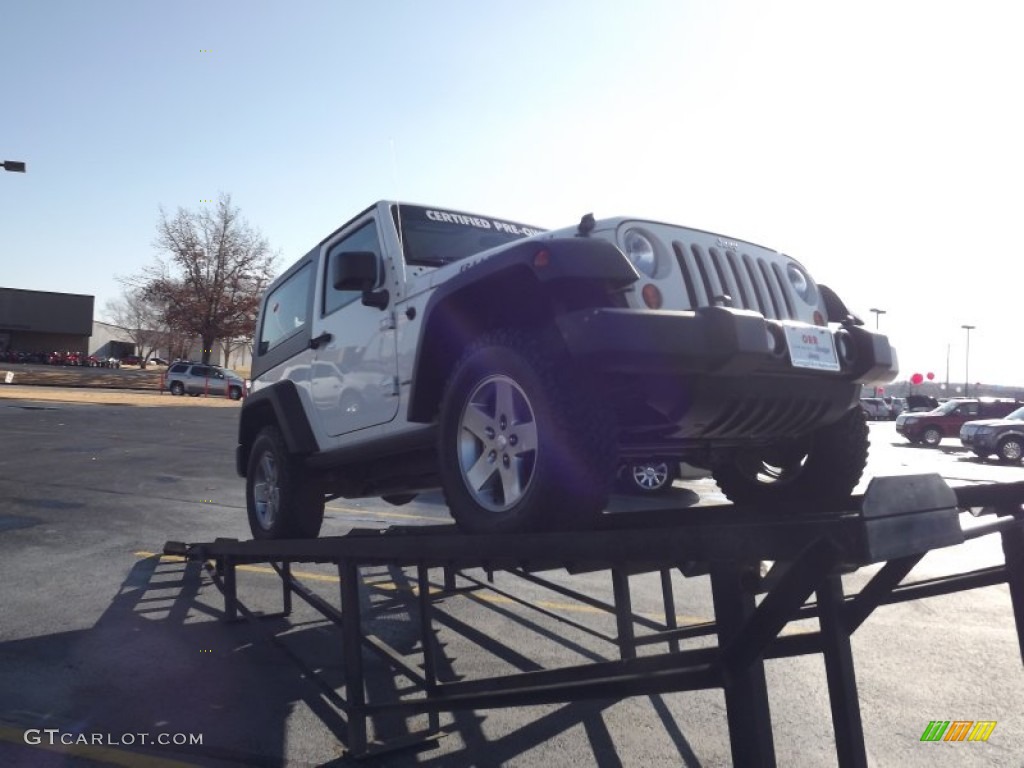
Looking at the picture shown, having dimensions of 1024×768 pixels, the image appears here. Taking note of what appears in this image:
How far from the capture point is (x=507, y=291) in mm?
2834

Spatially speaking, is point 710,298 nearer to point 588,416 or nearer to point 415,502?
point 588,416

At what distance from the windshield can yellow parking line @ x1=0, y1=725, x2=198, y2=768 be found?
2423 millimetres

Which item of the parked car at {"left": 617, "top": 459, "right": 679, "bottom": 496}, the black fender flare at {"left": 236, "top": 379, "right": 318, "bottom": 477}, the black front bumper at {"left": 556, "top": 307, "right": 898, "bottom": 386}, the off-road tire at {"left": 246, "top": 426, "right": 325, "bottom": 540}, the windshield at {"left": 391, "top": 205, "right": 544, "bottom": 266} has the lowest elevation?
the parked car at {"left": 617, "top": 459, "right": 679, "bottom": 496}

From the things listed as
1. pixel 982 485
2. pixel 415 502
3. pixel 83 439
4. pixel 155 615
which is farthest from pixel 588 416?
pixel 83 439

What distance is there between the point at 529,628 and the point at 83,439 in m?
13.9

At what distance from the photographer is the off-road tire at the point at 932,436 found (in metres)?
24.8

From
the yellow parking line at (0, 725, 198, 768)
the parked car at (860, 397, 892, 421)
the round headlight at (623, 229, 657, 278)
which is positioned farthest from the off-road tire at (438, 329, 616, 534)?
the parked car at (860, 397, 892, 421)

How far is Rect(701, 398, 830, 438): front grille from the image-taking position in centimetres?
260

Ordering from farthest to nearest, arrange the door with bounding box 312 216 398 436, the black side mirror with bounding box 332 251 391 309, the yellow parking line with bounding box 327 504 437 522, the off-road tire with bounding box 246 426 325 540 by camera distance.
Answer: the yellow parking line with bounding box 327 504 437 522 < the off-road tire with bounding box 246 426 325 540 < the door with bounding box 312 216 398 436 < the black side mirror with bounding box 332 251 391 309

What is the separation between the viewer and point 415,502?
10320 millimetres

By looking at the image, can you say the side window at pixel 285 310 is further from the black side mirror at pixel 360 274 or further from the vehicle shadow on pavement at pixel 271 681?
the vehicle shadow on pavement at pixel 271 681

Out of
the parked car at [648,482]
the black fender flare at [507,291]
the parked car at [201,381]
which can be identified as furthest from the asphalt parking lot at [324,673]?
the parked car at [201,381]

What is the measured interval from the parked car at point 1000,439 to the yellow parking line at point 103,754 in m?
20.5

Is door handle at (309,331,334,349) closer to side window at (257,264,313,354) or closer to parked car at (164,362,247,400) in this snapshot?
side window at (257,264,313,354)
